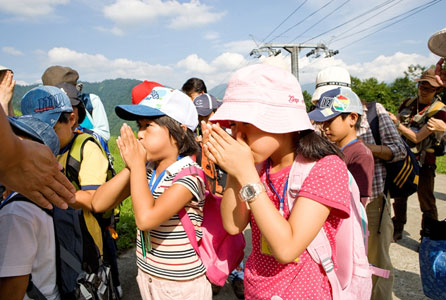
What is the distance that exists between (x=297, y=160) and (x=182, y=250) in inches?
35.0

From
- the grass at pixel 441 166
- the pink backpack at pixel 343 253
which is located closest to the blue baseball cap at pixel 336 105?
the pink backpack at pixel 343 253

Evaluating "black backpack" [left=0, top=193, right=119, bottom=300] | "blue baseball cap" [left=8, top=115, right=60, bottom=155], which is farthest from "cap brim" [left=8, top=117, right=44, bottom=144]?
"black backpack" [left=0, top=193, right=119, bottom=300]

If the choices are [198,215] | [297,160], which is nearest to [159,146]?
[198,215]

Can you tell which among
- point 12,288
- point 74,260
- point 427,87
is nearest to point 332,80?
point 427,87

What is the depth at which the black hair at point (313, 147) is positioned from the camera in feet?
4.39

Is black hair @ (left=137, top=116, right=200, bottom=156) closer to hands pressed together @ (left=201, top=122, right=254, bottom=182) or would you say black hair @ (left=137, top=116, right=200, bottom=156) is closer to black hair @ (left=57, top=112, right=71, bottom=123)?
hands pressed together @ (left=201, top=122, right=254, bottom=182)

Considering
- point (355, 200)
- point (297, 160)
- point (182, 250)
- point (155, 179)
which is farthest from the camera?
point (155, 179)

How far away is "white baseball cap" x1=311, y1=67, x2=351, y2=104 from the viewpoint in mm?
2742

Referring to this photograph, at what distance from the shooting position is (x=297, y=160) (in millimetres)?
1393

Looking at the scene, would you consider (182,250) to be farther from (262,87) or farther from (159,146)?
(262,87)

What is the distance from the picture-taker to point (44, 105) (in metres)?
2.15

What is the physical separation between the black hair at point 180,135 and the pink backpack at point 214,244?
18 centimetres

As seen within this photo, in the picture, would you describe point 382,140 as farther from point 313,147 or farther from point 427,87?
point 427,87

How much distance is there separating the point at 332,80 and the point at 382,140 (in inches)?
27.4
